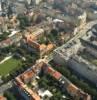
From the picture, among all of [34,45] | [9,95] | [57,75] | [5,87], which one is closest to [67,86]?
[57,75]

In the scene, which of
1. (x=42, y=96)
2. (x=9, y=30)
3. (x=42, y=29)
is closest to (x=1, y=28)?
(x=9, y=30)

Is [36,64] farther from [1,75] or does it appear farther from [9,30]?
[9,30]

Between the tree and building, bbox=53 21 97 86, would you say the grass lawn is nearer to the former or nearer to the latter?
the tree

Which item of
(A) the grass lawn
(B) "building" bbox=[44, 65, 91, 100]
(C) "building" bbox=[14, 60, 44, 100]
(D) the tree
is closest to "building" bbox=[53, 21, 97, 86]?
(B) "building" bbox=[44, 65, 91, 100]

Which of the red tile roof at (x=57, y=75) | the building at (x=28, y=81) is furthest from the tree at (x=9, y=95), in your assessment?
the red tile roof at (x=57, y=75)

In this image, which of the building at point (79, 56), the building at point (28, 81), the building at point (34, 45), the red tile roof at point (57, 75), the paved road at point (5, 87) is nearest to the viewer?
the building at point (28, 81)

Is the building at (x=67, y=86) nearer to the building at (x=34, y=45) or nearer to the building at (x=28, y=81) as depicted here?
the building at (x=28, y=81)

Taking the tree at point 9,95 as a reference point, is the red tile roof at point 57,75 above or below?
above

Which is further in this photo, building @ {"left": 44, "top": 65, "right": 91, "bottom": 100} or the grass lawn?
the grass lawn

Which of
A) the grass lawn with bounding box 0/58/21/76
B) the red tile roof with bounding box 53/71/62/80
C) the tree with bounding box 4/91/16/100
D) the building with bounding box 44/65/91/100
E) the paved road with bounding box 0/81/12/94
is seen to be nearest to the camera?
the building with bounding box 44/65/91/100
